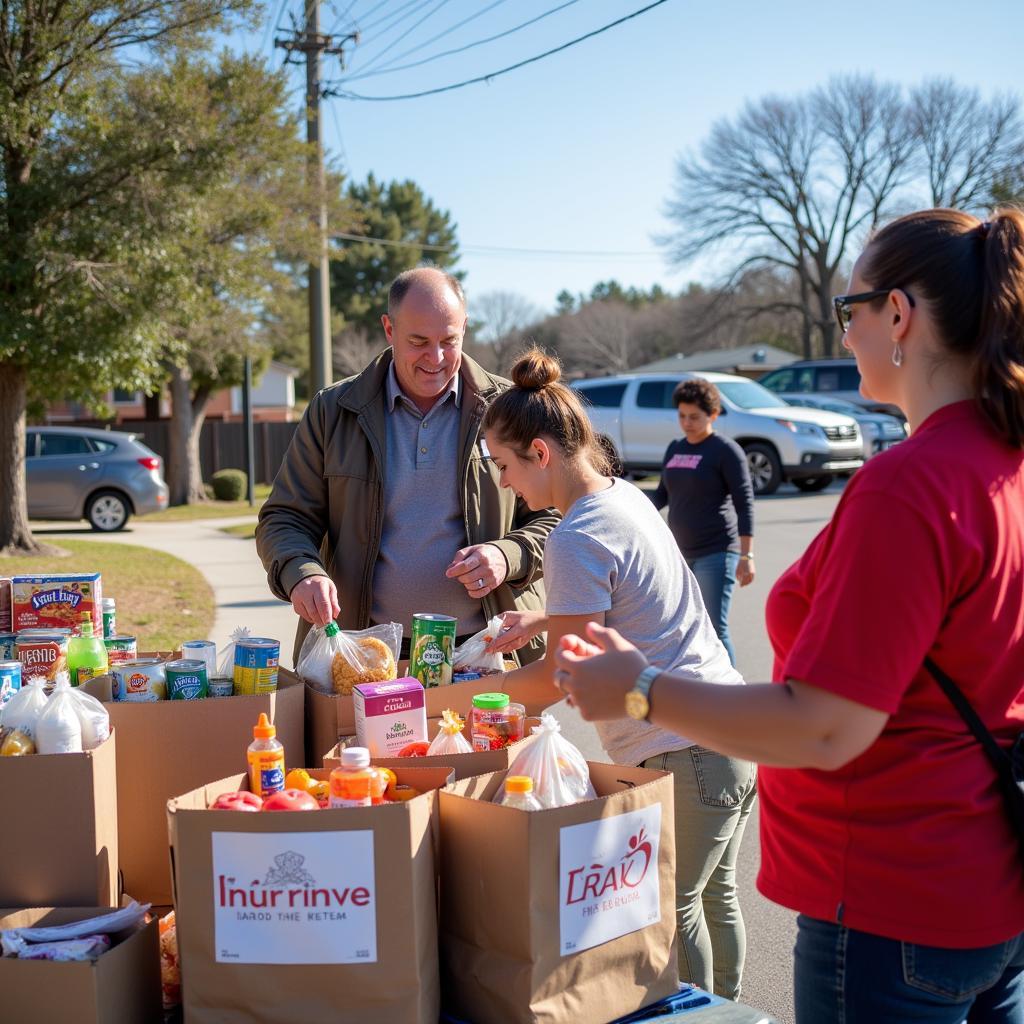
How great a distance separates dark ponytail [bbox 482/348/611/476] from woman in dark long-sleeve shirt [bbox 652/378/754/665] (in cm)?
456

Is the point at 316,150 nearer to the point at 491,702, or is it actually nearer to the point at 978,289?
the point at 491,702

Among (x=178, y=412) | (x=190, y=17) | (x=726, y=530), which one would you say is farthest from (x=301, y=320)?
(x=726, y=530)

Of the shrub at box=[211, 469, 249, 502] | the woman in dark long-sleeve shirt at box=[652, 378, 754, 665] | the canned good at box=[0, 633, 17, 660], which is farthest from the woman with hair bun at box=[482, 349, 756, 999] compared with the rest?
the shrub at box=[211, 469, 249, 502]

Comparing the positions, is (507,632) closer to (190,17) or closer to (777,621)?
(777,621)

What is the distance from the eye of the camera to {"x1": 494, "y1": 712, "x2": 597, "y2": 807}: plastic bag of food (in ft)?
6.99

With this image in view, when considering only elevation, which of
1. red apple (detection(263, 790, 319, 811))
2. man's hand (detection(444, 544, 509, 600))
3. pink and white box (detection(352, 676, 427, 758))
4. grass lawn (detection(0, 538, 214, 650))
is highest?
man's hand (detection(444, 544, 509, 600))

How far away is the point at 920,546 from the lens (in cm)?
148

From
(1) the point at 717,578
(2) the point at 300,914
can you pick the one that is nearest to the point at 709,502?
(1) the point at 717,578

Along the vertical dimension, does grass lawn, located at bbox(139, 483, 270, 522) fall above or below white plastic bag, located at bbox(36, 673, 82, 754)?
below

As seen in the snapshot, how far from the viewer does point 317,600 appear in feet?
9.80

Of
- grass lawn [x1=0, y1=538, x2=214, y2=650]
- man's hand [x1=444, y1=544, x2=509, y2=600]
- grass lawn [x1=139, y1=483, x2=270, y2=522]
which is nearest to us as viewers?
man's hand [x1=444, y1=544, x2=509, y2=600]

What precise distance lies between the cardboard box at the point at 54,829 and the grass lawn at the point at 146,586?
5.29 metres

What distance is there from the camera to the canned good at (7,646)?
289cm

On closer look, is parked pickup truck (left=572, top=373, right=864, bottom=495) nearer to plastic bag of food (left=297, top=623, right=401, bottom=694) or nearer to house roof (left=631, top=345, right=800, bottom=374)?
plastic bag of food (left=297, top=623, right=401, bottom=694)
